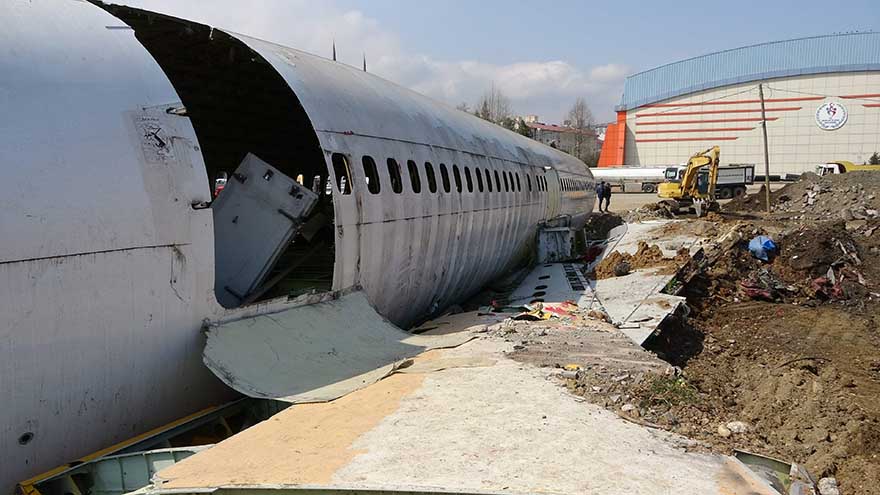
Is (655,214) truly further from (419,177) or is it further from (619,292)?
(419,177)

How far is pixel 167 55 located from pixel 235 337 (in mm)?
4495

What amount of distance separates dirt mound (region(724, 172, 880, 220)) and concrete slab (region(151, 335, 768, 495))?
1092 inches

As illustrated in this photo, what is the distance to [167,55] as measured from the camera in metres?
8.60

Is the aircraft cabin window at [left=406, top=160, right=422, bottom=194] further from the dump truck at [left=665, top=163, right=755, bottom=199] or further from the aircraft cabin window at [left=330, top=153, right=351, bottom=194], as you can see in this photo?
the dump truck at [left=665, top=163, right=755, bottom=199]

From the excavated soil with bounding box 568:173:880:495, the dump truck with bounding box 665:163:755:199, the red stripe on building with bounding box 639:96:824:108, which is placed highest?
the red stripe on building with bounding box 639:96:824:108

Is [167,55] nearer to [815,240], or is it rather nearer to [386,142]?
[386,142]

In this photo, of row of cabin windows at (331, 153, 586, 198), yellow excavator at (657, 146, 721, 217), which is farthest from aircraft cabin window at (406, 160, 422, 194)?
yellow excavator at (657, 146, 721, 217)

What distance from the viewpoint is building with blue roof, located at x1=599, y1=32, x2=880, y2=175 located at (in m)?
65.8

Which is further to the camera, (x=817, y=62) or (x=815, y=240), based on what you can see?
(x=817, y=62)

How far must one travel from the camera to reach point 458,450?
477cm

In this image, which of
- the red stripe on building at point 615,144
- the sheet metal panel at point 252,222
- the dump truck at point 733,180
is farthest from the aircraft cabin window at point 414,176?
the red stripe on building at point 615,144

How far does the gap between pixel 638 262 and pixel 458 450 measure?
544 inches

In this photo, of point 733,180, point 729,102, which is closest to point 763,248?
point 733,180

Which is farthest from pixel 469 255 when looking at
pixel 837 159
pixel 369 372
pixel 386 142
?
pixel 837 159
